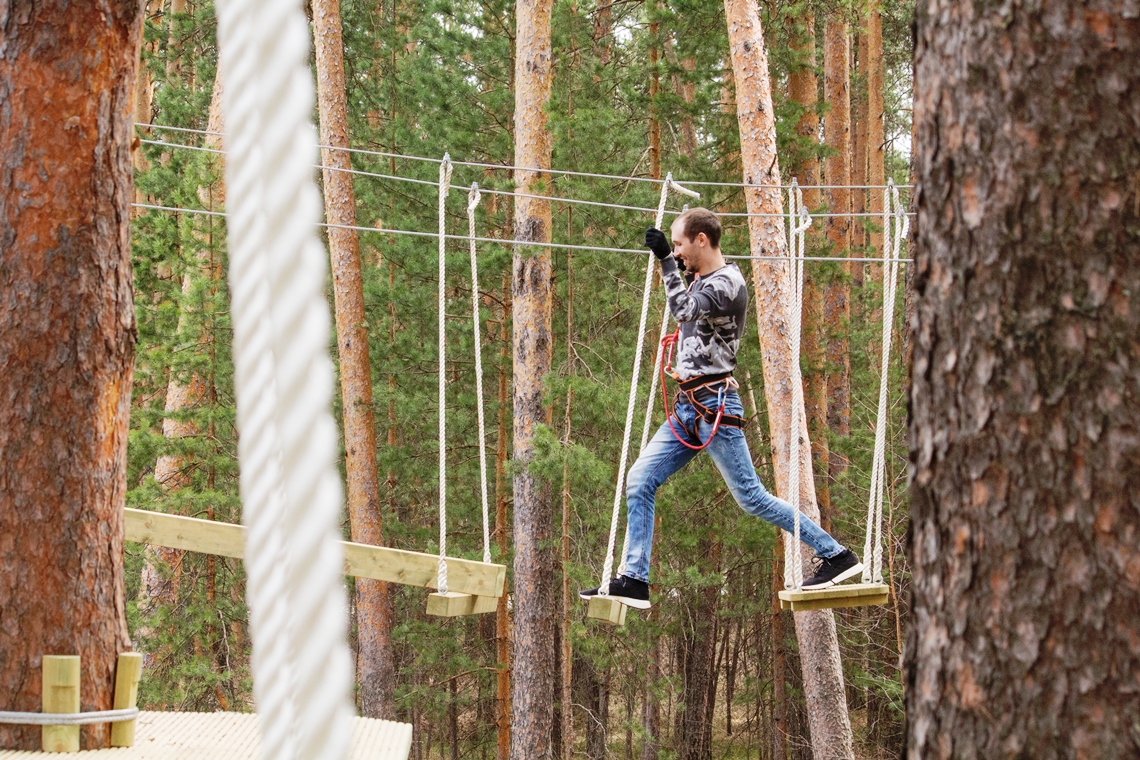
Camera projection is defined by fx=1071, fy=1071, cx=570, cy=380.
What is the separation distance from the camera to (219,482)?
10.5 metres

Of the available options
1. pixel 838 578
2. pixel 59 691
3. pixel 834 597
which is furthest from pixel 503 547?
pixel 59 691

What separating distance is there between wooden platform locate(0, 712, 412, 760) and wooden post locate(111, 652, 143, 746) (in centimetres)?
3

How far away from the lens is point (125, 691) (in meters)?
2.79

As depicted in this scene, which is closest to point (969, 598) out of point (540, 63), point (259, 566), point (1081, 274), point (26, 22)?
point (1081, 274)

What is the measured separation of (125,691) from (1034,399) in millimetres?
2384

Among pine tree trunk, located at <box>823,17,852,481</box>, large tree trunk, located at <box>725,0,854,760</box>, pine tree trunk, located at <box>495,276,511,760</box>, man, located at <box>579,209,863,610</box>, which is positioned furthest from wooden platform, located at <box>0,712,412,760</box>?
pine tree trunk, located at <box>495,276,511,760</box>

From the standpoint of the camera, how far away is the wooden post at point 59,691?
262 centimetres

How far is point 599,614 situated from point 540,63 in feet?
20.8

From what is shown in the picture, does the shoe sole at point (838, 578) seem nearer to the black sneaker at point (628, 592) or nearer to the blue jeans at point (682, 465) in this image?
the blue jeans at point (682, 465)

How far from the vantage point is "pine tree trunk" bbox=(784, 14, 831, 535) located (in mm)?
9883

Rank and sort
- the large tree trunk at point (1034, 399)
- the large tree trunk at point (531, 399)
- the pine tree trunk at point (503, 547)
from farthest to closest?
the pine tree trunk at point (503, 547) < the large tree trunk at point (531, 399) < the large tree trunk at point (1034, 399)

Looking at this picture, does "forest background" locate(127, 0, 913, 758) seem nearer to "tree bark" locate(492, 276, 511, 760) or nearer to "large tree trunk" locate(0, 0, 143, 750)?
"tree bark" locate(492, 276, 511, 760)

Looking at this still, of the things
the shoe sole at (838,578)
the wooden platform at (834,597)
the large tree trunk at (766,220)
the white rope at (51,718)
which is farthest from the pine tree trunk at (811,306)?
the white rope at (51,718)

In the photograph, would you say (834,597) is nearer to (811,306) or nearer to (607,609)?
(607,609)
